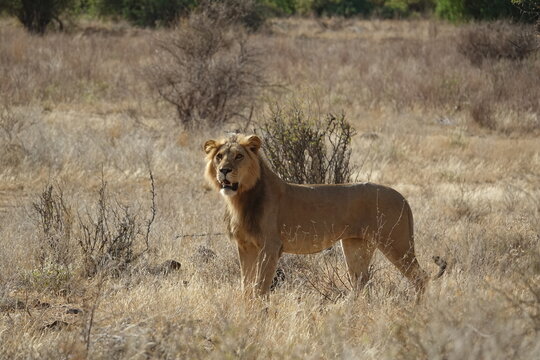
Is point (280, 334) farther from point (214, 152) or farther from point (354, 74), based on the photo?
point (354, 74)

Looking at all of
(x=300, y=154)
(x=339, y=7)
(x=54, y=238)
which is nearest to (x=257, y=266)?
(x=54, y=238)

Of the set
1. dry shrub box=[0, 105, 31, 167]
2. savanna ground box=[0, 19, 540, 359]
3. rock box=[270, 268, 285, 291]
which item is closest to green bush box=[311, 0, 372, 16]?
savanna ground box=[0, 19, 540, 359]

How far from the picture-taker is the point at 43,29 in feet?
111

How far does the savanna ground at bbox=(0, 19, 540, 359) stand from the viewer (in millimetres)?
4770

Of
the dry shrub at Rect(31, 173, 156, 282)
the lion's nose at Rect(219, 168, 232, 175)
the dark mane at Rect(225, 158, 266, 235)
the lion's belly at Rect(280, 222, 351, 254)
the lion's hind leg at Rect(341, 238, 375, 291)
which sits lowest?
the dry shrub at Rect(31, 173, 156, 282)

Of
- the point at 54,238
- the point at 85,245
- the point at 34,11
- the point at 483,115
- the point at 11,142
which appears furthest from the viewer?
the point at 34,11

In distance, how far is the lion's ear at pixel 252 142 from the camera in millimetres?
6398

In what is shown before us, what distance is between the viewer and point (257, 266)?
243 inches

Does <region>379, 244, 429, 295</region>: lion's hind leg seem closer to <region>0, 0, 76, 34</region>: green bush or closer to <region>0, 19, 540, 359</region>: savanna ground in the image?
<region>0, 19, 540, 359</region>: savanna ground

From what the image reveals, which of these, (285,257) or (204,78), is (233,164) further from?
(204,78)

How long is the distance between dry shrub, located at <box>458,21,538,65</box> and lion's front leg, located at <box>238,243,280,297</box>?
717 inches

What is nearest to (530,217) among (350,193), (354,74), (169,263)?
(350,193)

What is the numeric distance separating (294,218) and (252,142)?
2.35ft

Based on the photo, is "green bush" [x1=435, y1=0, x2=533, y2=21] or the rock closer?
the rock
